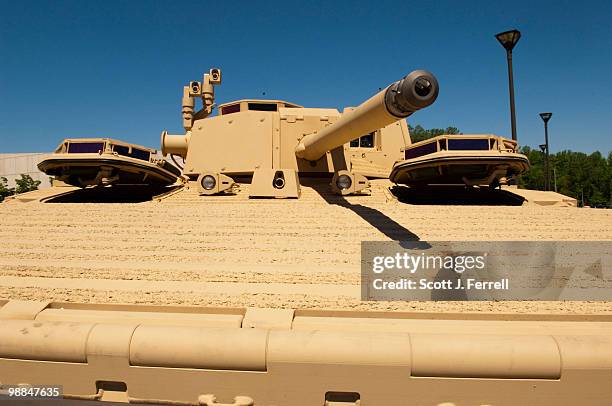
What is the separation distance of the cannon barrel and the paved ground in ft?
3.75

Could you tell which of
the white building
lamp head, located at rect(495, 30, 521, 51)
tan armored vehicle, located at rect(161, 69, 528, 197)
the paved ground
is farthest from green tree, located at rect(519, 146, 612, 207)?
the white building

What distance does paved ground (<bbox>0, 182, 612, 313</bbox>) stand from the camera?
11.0 feet

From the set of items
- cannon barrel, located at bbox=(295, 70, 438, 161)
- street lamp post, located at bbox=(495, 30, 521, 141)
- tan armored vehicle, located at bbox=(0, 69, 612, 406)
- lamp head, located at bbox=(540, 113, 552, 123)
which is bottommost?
tan armored vehicle, located at bbox=(0, 69, 612, 406)

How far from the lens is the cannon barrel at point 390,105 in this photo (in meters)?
3.44

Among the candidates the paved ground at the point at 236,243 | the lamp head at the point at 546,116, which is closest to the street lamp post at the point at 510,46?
the paved ground at the point at 236,243

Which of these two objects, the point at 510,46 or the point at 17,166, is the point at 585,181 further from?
the point at 17,166

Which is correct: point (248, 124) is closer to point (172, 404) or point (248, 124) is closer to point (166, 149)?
point (166, 149)

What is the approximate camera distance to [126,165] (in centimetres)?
716

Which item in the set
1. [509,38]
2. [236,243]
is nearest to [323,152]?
[236,243]

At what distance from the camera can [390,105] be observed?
12.3 feet

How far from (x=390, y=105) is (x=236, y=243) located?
86.3 inches

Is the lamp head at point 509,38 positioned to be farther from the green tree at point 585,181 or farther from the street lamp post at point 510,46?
the green tree at point 585,181

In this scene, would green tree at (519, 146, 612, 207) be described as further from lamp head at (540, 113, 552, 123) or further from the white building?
the white building

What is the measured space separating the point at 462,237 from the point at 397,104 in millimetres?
1711
